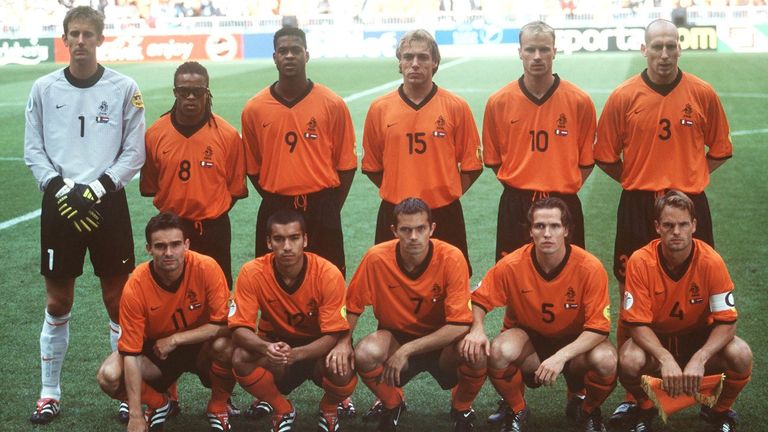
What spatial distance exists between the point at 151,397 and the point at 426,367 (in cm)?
135

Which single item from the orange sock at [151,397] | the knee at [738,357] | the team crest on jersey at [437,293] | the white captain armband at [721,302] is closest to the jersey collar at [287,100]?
the team crest on jersey at [437,293]

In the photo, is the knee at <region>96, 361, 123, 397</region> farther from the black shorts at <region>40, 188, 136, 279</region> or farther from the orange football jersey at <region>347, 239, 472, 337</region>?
the orange football jersey at <region>347, 239, 472, 337</region>

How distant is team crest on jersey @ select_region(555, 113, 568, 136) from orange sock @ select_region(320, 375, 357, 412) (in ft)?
5.53

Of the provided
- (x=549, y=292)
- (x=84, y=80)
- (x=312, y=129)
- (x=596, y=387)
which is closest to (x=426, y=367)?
(x=549, y=292)

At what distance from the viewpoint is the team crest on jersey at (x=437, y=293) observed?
16.5 feet

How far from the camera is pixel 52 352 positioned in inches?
208

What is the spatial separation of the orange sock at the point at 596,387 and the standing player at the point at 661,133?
93 cm

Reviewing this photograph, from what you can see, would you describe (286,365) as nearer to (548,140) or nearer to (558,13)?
(548,140)

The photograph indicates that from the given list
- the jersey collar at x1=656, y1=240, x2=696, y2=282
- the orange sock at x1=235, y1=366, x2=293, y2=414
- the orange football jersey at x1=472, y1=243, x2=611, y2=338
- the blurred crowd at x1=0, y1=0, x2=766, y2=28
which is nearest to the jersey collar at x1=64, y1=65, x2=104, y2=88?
the orange sock at x1=235, y1=366, x2=293, y2=414

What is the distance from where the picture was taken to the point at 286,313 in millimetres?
5027

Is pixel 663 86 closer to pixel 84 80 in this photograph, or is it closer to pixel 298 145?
pixel 298 145

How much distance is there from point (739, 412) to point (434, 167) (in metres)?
1.97

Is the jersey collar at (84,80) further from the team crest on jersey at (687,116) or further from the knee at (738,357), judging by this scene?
the knee at (738,357)

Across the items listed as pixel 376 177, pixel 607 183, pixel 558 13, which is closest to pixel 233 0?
pixel 558 13
